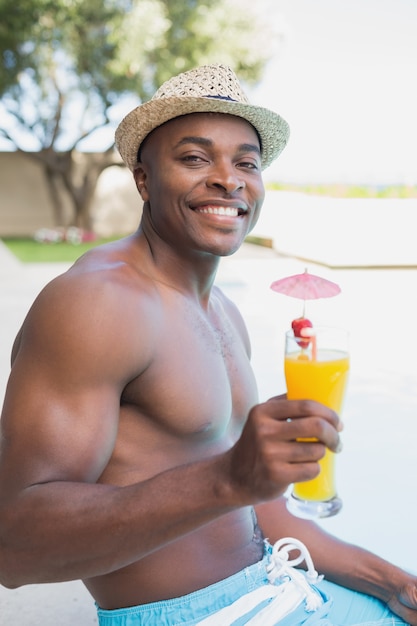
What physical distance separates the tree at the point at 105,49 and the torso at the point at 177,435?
1427 cm

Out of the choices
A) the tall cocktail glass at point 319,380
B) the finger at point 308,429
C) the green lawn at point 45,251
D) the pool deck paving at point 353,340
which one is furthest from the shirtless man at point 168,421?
the green lawn at point 45,251

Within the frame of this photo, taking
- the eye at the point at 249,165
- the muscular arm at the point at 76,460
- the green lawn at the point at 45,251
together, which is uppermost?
the green lawn at the point at 45,251

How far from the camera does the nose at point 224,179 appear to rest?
5.19ft

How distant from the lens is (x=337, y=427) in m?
1.08

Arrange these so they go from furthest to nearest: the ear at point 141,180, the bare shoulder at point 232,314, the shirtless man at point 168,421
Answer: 1. the bare shoulder at point 232,314
2. the ear at point 141,180
3. the shirtless man at point 168,421

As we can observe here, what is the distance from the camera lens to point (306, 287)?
4.19 ft

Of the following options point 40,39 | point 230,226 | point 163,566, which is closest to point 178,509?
point 163,566

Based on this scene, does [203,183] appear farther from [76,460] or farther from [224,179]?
[76,460]

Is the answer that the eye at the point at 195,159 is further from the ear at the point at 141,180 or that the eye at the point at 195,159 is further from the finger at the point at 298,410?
the finger at the point at 298,410

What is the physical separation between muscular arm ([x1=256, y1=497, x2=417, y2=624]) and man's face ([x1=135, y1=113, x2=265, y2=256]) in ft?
2.28

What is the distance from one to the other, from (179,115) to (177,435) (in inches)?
25.0

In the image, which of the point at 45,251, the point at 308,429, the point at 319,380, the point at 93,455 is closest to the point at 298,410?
the point at 308,429

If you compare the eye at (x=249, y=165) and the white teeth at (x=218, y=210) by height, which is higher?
the eye at (x=249, y=165)

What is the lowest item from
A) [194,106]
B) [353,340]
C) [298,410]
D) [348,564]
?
[348,564]
